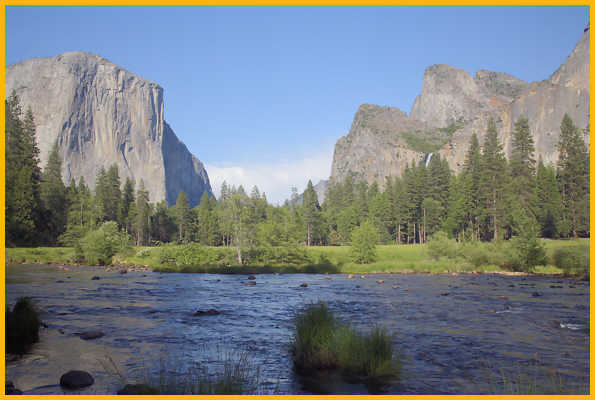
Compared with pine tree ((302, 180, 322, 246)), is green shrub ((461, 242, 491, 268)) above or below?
below

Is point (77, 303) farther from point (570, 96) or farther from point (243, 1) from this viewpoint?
point (570, 96)

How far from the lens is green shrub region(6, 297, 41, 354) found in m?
10.8

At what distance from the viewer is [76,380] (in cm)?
836

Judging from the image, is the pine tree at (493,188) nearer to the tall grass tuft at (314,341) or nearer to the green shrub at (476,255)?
the green shrub at (476,255)

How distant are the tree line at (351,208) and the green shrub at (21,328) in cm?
3760

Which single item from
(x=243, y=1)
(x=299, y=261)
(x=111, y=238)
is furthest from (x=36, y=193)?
(x=243, y=1)

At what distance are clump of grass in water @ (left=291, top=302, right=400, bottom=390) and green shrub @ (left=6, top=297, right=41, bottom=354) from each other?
7.73m

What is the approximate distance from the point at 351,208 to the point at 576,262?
6939cm

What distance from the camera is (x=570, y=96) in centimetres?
19338

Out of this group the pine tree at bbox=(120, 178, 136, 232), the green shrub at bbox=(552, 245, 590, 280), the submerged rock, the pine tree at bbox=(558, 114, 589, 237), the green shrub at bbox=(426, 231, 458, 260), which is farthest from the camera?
the pine tree at bbox=(120, 178, 136, 232)

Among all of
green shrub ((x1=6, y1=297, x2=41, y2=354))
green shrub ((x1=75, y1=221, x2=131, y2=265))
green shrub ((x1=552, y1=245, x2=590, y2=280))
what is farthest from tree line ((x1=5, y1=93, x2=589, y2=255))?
green shrub ((x1=6, y1=297, x2=41, y2=354))

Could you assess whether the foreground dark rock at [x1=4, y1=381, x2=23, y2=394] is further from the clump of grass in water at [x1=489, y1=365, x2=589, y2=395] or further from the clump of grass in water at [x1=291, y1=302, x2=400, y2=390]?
the clump of grass in water at [x1=489, y1=365, x2=589, y2=395]

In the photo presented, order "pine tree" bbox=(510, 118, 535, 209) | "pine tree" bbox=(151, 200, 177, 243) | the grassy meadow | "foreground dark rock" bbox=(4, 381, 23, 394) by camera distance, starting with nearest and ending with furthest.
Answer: "foreground dark rock" bbox=(4, 381, 23, 394), the grassy meadow, "pine tree" bbox=(510, 118, 535, 209), "pine tree" bbox=(151, 200, 177, 243)

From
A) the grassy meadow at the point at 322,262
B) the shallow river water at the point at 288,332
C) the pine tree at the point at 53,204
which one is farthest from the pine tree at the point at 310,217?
the shallow river water at the point at 288,332
